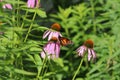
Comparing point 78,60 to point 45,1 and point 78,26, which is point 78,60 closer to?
point 78,26

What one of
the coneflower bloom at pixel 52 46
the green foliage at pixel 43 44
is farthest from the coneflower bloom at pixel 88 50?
the coneflower bloom at pixel 52 46

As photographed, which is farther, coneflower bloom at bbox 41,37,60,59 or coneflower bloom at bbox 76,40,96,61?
coneflower bloom at bbox 76,40,96,61

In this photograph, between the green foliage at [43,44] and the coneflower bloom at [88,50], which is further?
the coneflower bloom at [88,50]

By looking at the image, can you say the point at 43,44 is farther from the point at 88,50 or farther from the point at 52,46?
the point at 88,50

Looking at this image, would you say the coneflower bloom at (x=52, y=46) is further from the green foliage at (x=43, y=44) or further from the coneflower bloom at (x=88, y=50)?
the coneflower bloom at (x=88, y=50)

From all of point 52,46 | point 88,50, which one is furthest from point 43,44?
point 88,50

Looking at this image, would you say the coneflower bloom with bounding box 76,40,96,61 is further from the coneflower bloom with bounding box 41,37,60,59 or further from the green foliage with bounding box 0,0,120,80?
the coneflower bloom with bounding box 41,37,60,59

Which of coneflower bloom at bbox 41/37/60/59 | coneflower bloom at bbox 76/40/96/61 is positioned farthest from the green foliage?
coneflower bloom at bbox 76/40/96/61

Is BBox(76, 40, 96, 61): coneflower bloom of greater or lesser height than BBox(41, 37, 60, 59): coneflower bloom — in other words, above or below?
below
